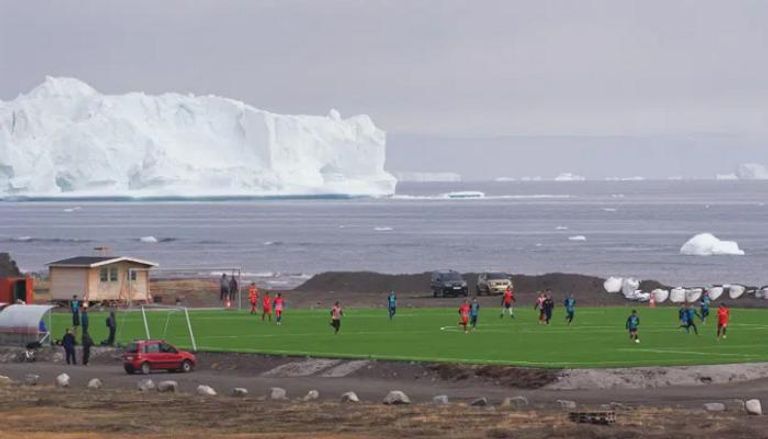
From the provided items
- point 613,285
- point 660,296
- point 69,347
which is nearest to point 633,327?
point 69,347

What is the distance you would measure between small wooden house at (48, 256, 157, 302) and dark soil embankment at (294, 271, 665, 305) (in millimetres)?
14674

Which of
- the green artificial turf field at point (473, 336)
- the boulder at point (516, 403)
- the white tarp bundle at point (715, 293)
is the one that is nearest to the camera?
the boulder at point (516, 403)

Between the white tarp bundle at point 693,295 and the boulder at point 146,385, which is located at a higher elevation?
the white tarp bundle at point 693,295

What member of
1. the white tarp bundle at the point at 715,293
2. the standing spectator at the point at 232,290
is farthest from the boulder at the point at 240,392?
the white tarp bundle at the point at 715,293

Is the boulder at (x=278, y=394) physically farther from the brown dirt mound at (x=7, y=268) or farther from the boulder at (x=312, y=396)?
the brown dirt mound at (x=7, y=268)

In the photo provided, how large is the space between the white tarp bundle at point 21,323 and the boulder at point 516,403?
64.4 feet

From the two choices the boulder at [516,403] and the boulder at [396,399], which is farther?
the boulder at [396,399]

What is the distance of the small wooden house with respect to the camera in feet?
212

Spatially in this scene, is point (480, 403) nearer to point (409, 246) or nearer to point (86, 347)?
point (86, 347)

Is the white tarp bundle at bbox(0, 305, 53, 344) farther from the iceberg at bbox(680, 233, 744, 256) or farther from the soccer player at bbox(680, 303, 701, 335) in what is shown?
the iceberg at bbox(680, 233, 744, 256)

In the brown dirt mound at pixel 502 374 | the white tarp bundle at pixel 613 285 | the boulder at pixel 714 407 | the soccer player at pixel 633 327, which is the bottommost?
the boulder at pixel 714 407

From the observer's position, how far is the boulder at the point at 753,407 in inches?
1204

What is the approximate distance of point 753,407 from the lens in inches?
1209

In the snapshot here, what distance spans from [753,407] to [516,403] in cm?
480
